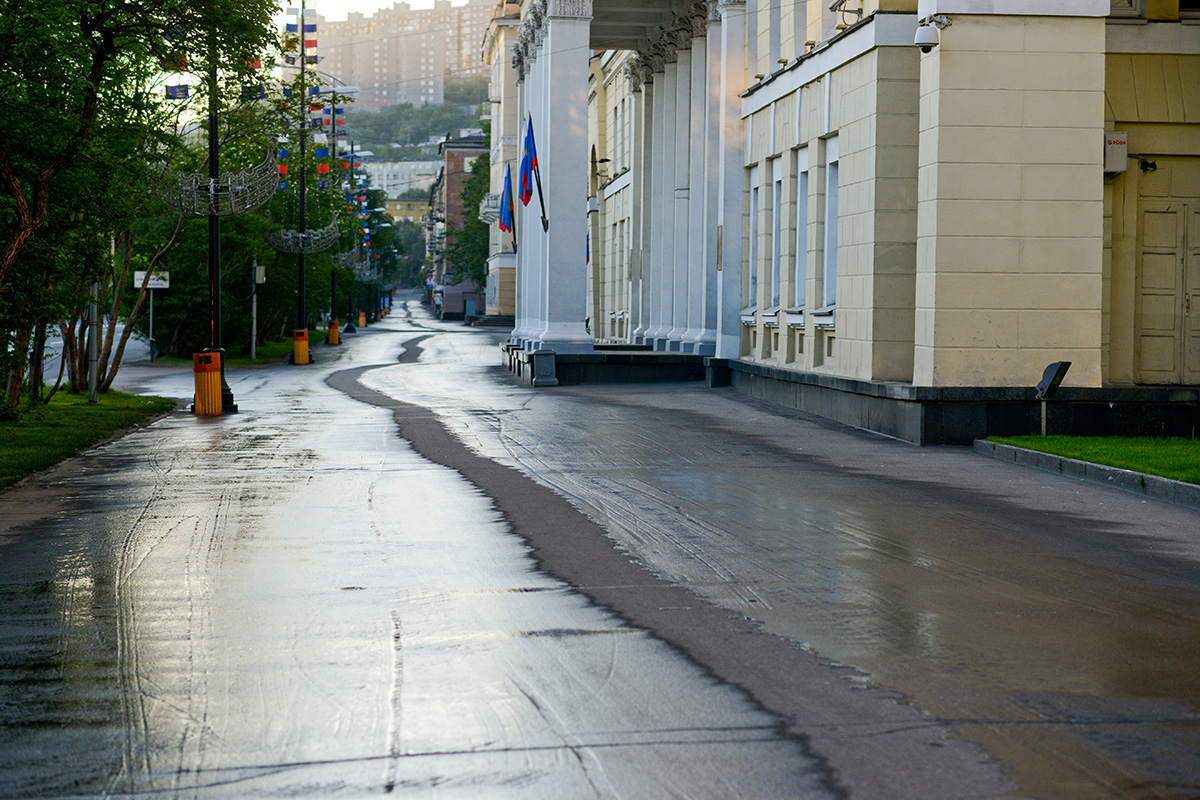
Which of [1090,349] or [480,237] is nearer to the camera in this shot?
[1090,349]

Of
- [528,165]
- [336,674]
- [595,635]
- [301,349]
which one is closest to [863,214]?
[595,635]

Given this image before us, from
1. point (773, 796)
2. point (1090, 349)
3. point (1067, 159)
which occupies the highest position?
point (1067, 159)

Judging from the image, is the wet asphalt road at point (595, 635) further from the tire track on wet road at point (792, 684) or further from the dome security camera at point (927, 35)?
the dome security camera at point (927, 35)

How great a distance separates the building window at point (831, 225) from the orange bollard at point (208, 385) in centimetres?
1011

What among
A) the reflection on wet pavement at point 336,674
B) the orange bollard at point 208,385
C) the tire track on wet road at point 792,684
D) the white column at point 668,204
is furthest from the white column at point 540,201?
the tire track on wet road at point 792,684

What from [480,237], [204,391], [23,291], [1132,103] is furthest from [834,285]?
[480,237]

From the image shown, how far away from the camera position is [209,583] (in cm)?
886

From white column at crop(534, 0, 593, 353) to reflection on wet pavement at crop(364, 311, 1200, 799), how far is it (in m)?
16.1

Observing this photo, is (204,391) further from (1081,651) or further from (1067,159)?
(1081,651)

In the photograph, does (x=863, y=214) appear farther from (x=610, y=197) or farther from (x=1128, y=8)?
(x=610, y=197)

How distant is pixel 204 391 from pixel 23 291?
223 inches

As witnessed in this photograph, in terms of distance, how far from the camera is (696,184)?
38125 millimetres

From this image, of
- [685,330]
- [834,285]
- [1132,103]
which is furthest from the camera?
[685,330]

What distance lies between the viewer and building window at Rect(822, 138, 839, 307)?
80.2 feet
